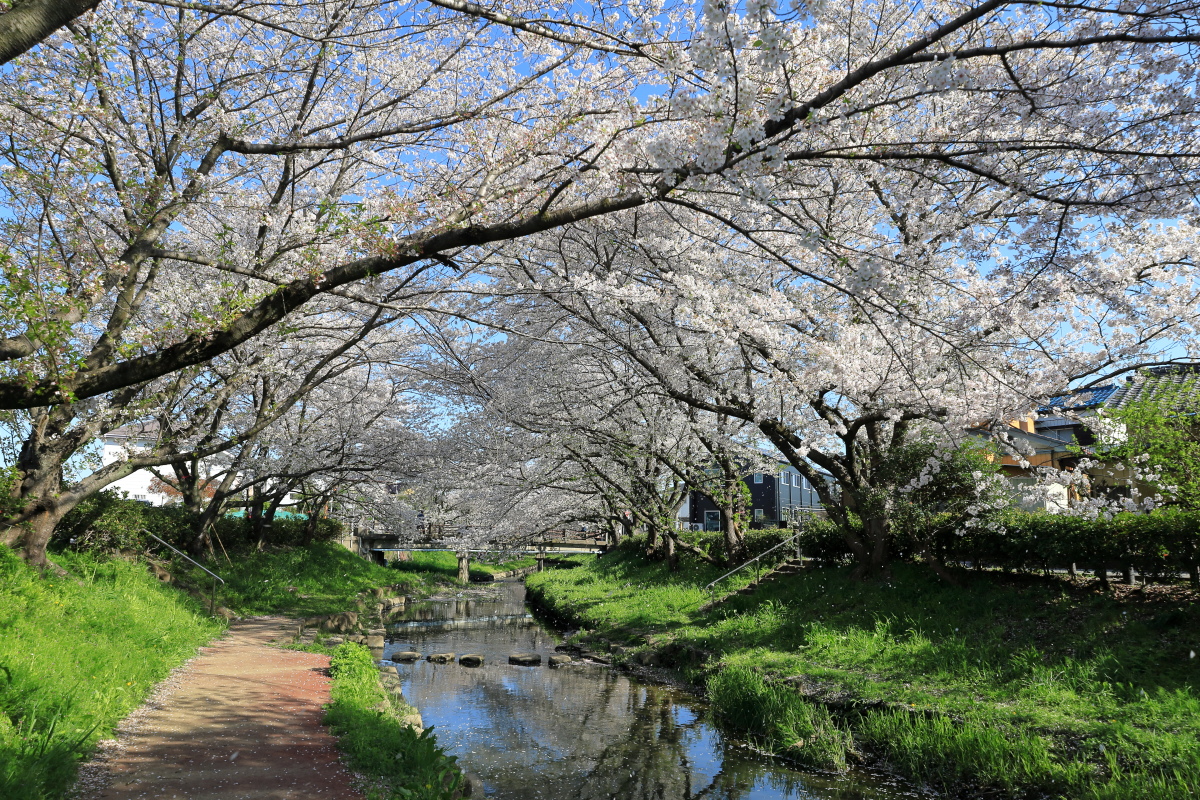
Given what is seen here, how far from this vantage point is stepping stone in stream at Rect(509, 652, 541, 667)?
1311 centimetres

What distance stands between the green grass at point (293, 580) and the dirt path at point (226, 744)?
6.53 meters

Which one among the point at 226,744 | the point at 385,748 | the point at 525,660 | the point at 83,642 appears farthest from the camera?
the point at 525,660

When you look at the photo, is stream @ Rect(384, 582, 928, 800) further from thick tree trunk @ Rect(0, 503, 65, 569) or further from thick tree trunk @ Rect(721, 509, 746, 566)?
thick tree trunk @ Rect(0, 503, 65, 569)

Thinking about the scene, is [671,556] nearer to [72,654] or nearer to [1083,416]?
[1083,416]

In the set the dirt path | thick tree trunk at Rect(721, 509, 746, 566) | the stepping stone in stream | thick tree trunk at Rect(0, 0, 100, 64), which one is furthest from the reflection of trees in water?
thick tree trunk at Rect(721, 509, 746, 566)

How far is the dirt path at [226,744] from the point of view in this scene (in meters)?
4.70

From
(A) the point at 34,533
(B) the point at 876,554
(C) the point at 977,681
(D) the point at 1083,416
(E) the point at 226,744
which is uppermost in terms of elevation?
(D) the point at 1083,416

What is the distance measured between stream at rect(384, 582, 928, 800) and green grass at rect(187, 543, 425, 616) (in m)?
3.76

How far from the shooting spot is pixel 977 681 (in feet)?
26.1

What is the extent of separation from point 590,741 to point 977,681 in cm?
467

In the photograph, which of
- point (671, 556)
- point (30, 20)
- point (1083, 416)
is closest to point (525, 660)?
point (671, 556)

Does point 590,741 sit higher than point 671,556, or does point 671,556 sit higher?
point 671,556

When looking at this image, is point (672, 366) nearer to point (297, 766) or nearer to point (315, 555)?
point (297, 766)

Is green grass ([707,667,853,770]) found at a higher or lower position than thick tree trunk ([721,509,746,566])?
lower
